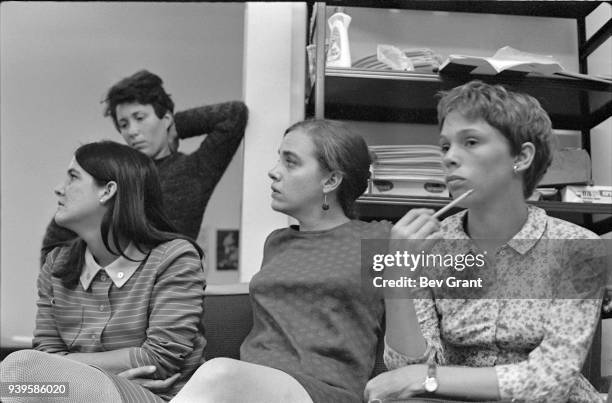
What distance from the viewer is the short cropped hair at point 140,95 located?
243 cm

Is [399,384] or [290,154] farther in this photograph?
[290,154]

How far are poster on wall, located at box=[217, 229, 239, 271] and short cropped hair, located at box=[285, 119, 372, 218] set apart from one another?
1116 mm

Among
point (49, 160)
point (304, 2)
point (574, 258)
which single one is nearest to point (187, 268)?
point (574, 258)

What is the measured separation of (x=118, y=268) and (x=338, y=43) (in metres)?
0.90

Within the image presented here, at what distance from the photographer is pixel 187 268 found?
175 cm

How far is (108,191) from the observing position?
1864 millimetres

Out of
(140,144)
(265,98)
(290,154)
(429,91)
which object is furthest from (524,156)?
(140,144)

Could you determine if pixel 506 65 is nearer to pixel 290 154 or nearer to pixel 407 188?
pixel 407 188

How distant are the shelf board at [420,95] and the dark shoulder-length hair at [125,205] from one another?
1.94 feet

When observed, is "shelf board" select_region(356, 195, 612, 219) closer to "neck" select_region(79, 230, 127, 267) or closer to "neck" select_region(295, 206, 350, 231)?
"neck" select_region(295, 206, 350, 231)

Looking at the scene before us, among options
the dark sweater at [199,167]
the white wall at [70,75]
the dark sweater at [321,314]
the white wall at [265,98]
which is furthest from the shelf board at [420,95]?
the white wall at [70,75]

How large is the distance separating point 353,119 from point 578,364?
4.40 ft

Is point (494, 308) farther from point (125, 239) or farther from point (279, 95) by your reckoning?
point (279, 95)

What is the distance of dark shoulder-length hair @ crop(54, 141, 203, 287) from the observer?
1820mm
